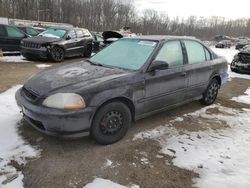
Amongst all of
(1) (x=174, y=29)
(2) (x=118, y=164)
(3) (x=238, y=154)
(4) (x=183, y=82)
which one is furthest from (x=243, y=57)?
(1) (x=174, y=29)

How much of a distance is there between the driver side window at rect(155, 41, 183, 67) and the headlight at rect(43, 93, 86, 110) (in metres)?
1.63

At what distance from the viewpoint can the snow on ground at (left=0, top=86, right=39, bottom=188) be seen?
309cm

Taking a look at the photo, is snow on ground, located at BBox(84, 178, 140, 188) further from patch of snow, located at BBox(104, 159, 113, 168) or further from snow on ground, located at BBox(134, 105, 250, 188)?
snow on ground, located at BBox(134, 105, 250, 188)

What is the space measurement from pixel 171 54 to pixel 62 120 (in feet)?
7.81

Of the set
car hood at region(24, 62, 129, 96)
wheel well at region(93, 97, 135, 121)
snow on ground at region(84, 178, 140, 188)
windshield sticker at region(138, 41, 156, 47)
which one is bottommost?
snow on ground at region(84, 178, 140, 188)

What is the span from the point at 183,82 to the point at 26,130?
2848mm

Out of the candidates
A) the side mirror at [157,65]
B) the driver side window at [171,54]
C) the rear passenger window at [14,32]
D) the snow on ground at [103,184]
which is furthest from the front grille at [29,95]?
the rear passenger window at [14,32]

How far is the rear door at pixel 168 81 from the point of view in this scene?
436 centimetres

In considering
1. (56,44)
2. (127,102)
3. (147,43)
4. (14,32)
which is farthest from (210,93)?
(14,32)

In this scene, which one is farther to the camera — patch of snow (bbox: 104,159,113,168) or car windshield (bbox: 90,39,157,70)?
car windshield (bbox: 90,39,157,70)

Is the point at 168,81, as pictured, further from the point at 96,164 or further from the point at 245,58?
the point at 245,58

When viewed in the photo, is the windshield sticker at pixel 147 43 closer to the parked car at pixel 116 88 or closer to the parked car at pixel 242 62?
the parked car at pixel 116 88

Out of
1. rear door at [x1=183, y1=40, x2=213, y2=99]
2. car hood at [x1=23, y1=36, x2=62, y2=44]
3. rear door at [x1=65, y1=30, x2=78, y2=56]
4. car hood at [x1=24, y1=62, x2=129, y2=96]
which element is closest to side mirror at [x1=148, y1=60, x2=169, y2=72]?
car hood at [x1=24, y1=62, x2=129, y2=96]

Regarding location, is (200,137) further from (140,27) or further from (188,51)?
(140,27)
